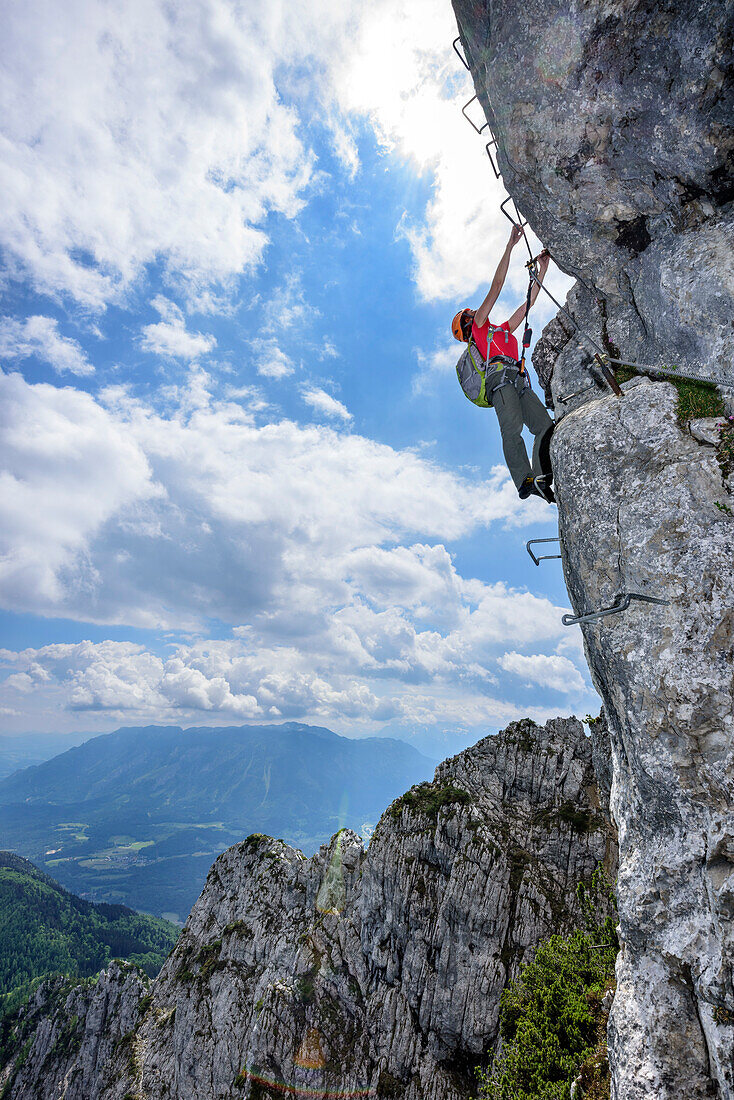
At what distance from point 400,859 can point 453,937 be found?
19.0ft

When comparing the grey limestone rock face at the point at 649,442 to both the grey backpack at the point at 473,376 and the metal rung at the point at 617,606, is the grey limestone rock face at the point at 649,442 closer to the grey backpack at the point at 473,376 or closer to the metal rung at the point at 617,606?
the metal rung at the point at 617,606

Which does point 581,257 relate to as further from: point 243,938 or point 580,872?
point 243,938

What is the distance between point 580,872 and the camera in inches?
1174

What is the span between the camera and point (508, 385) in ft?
41.3

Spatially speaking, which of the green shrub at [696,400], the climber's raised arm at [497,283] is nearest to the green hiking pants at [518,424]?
the climber's raised arm at [497,283]

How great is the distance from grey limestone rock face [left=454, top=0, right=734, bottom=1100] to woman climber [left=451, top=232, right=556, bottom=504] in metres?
0.85

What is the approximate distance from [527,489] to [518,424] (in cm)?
169

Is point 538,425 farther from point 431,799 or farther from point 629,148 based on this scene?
point 431,799

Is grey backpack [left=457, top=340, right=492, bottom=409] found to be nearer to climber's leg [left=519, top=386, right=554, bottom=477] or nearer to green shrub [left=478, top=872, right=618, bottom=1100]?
climber's leg [left=519, top=386, right=554, bottom=477]

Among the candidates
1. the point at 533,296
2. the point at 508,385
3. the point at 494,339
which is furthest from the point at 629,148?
the point at 508,385

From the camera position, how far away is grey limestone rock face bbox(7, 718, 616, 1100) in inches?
1160

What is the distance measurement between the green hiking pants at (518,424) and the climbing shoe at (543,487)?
0.34 meters

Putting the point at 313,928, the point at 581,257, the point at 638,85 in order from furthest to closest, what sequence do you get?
the point at 313,928 < the point at 581,257 < the point at 638,85

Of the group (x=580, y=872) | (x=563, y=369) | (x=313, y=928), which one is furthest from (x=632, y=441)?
(x=313, y=928)
